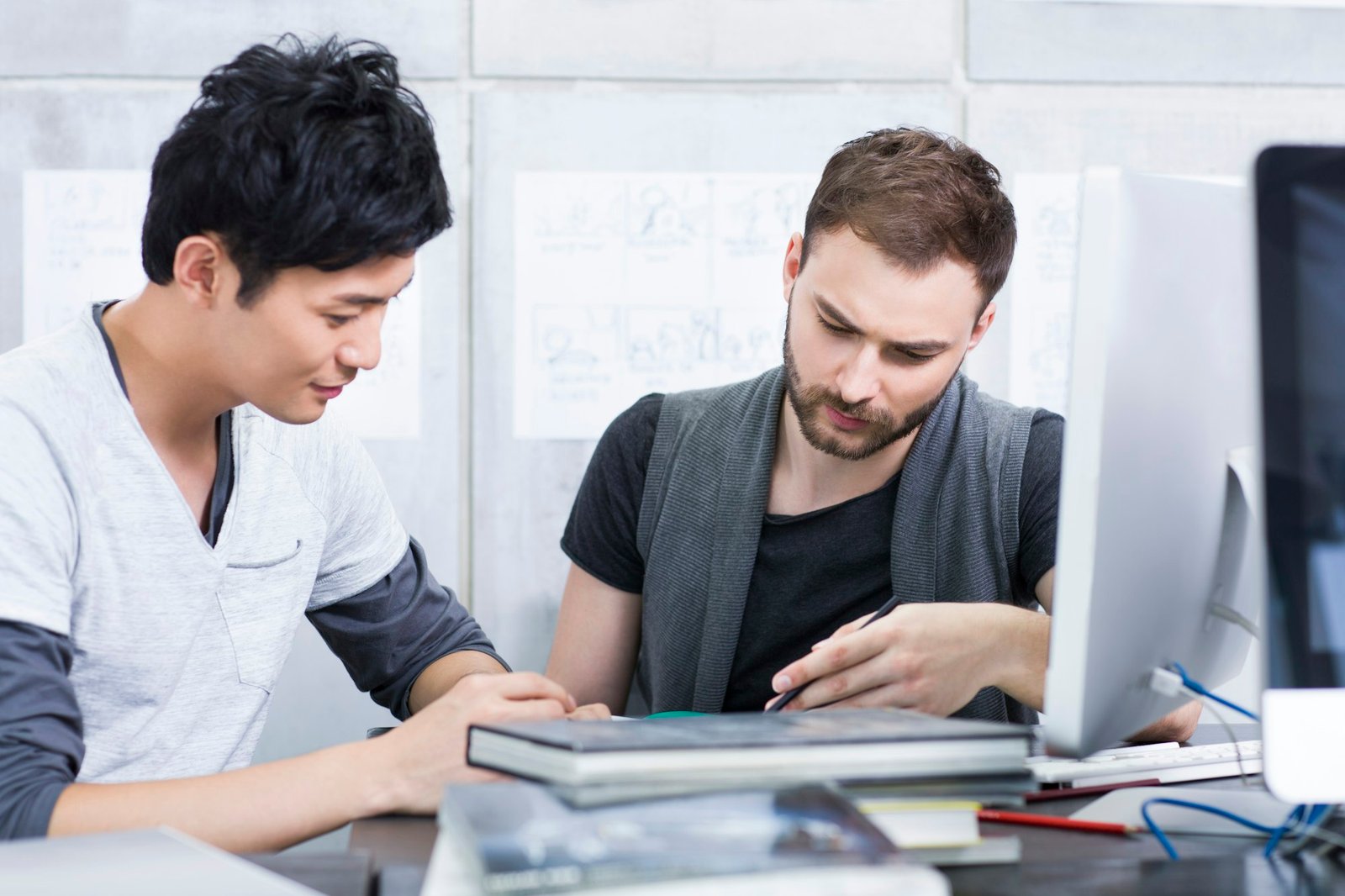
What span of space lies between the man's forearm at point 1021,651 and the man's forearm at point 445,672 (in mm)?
515

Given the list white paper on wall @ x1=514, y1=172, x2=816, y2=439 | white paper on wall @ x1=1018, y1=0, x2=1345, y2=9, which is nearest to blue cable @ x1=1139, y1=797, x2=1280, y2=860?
white paper on wall @ x1=514, y1=172, x2=816, y2=439

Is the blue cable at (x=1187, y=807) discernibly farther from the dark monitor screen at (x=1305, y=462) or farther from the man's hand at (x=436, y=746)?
the man's hand at (x=436, y=746)

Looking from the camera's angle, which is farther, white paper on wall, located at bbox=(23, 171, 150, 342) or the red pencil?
white paper on wall, located at bbox=(23, 171, 150, 342)

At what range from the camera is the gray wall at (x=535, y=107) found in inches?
85.1

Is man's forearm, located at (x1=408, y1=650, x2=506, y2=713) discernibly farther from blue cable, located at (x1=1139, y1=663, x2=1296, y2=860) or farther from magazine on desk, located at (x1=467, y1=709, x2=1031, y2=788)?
blue cable, located at (x1=1139, y1=663, x2=1296, y2=860)

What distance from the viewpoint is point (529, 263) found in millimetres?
2232

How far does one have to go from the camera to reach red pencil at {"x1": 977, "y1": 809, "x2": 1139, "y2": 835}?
83 cm

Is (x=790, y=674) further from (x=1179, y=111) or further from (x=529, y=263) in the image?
(x=1179, y=111)

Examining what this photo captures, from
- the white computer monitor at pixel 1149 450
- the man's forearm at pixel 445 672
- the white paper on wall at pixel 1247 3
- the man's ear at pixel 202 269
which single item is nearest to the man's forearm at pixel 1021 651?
the white computer monitor at pixel 1149 450

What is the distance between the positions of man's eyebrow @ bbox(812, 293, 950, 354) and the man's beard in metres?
0.08

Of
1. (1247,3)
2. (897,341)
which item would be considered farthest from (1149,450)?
(1247,3)

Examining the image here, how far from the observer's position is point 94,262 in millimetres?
2189

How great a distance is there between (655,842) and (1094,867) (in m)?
0.33

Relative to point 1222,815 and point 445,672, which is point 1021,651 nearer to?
point 1222,815
